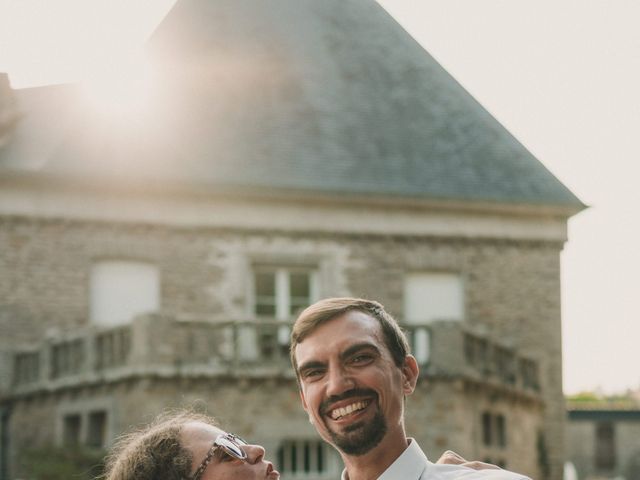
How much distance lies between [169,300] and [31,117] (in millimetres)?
4608

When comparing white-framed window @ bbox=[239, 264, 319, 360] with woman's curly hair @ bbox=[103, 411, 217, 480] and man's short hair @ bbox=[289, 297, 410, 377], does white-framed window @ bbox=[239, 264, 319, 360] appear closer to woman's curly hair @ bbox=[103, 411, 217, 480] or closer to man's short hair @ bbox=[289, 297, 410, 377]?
man's short hair @ bbox=[289, 297, 410, 377]

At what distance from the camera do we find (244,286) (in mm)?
19234

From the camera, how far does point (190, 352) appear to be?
16562mm

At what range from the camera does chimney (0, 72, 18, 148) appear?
19.7 metres

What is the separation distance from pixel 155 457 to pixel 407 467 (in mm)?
851

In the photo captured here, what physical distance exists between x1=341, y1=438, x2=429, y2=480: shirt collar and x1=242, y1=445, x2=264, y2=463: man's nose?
43cm

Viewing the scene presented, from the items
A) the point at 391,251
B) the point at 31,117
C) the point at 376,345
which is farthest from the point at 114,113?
the point at 376,345

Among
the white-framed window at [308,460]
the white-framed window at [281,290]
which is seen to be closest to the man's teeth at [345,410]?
the white-framed window at [308,460]

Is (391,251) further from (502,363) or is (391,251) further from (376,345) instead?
(376,345)

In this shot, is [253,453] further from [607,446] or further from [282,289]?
[607,446]

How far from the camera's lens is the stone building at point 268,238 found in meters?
17.2

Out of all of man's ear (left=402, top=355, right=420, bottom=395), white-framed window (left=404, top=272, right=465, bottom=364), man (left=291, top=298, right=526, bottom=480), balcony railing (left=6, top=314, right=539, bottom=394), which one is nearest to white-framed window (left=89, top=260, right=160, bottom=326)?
balcony railing (left=6, top=314, right=539, bottom=394)

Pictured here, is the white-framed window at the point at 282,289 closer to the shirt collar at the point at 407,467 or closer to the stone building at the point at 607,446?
the shirt collar at the point at 407,467

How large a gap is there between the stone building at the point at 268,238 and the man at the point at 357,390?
42.3 feet
